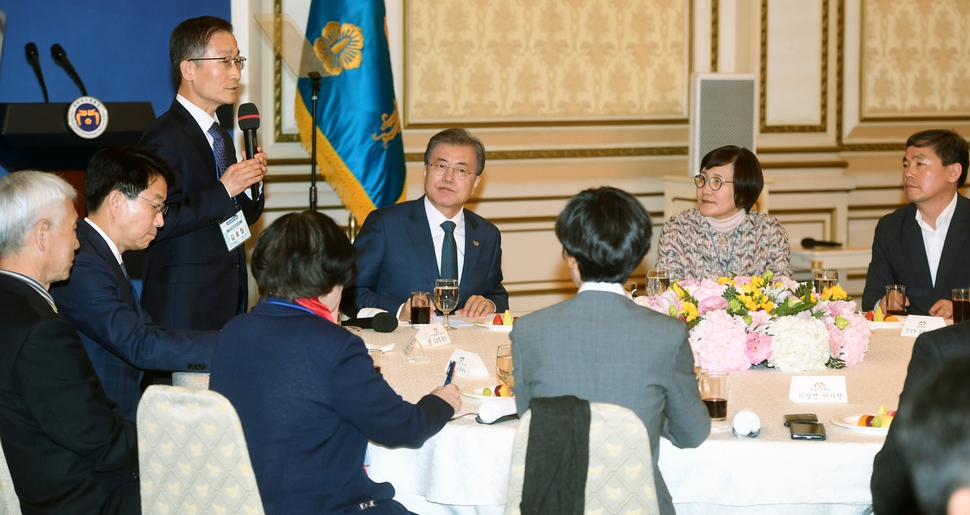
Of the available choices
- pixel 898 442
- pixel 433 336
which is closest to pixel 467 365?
pixel 433 336

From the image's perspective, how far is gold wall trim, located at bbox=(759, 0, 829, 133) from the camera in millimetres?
6559

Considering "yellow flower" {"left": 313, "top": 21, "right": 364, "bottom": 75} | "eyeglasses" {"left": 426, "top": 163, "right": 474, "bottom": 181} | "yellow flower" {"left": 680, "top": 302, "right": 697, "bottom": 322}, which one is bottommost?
"yellow flower" {"left": 680, "top": 302, "right": 697, "bottom": 322}

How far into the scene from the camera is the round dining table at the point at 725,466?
202 centimetres

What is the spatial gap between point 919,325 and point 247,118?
2.44m

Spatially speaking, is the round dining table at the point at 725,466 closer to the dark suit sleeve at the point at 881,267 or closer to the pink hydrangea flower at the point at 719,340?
the pink hydrangea flower at the point at 719,340

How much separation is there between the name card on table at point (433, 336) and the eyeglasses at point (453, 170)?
2.79ft

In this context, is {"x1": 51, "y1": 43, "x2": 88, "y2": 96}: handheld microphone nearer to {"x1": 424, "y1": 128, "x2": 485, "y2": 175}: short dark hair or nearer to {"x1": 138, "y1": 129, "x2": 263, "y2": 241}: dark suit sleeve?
{"x1": 138, "y1": 129, "x2": 263, "y2": 241}: dark suit sleeve

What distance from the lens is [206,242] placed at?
11.3 ft

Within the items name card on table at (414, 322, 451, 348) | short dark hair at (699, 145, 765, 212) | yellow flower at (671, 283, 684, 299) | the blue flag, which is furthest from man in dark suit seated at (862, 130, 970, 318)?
the blue flag

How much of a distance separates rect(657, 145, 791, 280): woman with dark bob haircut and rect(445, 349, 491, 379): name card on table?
1.35m

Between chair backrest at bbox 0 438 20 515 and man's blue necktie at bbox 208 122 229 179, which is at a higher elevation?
man's blue necktie at bbox 208 122 229 179

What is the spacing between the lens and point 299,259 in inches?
77.2

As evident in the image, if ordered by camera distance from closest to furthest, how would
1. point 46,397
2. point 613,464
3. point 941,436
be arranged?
1. point 941,436
2. point 613,464
3. point 46,397

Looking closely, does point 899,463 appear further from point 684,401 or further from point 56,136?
point 56,136
